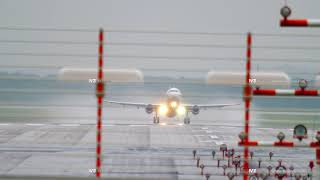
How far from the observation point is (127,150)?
2083 centimetres

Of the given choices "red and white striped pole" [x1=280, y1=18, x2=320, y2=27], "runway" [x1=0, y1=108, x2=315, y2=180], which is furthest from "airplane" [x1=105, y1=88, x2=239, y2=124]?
"red and white striped pole" [x1=280, y1=18, x2=320, y2=27]

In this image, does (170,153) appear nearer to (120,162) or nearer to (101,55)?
(120,162)

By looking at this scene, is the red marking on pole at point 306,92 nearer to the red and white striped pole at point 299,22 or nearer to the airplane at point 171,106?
the red and white striped pole at point 299,22

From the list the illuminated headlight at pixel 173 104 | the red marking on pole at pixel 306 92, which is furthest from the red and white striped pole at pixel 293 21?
the illuminated headlight at pixel 173 104

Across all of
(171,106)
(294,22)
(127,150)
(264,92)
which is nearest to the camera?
(294,22)

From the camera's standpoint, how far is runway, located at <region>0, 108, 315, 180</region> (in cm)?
1591

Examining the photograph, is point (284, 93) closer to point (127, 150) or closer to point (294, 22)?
point (294, 22)

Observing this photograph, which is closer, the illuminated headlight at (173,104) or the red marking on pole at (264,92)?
the red marking on pole at (264,92)

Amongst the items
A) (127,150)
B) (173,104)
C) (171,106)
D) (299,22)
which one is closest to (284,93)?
(299,22)

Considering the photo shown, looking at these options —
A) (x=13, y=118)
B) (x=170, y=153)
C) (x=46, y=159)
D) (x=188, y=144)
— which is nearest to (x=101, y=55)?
(x=46, y=159)

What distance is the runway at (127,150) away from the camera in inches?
627

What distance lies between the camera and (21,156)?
18688mm

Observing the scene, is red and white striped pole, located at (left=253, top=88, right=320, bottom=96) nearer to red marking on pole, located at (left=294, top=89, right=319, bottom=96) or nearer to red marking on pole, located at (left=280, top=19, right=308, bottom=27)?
red marking on pole, located at (left=294, top=89, right=319, bottom=96)

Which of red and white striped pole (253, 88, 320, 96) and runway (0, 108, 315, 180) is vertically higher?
red and white striped pole (253, 88, 320, 96)
